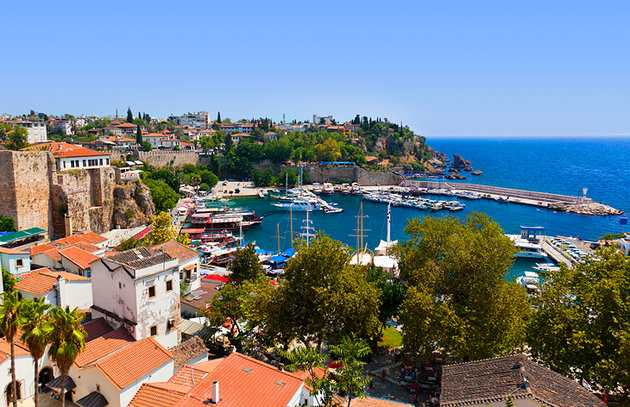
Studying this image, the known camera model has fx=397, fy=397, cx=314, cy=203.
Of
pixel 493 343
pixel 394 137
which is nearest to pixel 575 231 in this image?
pixel 493 343

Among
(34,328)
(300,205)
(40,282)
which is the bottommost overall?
(300,205)

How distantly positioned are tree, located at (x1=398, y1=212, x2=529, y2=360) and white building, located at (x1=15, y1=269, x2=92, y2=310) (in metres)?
15.9

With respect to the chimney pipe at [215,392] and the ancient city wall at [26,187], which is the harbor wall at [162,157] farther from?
the chimney pipe at [215,392]

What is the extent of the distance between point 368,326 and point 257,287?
222 inches

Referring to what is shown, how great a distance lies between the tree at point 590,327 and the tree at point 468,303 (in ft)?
3.64

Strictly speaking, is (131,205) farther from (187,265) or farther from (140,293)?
(140,293)

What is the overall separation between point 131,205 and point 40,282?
2705cm

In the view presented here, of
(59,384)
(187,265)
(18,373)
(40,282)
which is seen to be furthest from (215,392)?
(187,265)

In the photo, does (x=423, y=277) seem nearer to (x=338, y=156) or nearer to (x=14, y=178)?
(x=14, y=178)

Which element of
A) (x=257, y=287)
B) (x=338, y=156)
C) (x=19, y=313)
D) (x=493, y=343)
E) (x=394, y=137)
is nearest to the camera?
(x=19, y=313)

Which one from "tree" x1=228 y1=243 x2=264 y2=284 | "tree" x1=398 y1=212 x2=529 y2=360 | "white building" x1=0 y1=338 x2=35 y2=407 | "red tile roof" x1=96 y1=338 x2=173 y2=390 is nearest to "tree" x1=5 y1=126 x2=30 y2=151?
"tree" x1=228 y1=243 x2=264 y2=284

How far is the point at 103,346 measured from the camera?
15.7 metres

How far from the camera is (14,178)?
110ft

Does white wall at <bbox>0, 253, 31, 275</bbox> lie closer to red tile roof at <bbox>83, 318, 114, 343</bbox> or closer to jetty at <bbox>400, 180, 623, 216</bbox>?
red tile roof at <bbox>83, 318, 114, 343</bbox>
